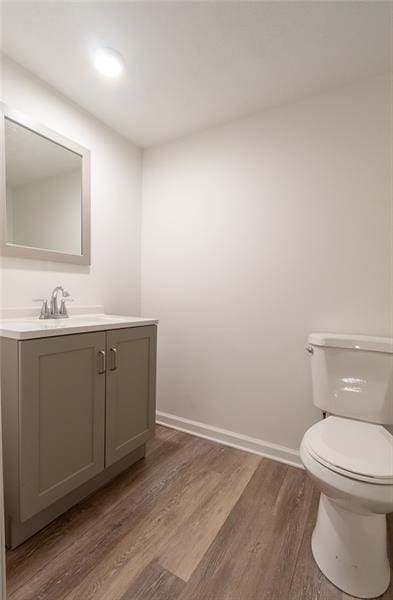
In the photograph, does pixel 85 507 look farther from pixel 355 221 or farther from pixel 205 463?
pixel 355 221

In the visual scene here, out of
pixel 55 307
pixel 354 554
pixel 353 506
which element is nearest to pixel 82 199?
pixel 55 307

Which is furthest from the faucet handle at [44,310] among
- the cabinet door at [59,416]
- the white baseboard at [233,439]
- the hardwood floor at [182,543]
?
the white baseboard at [233,439]

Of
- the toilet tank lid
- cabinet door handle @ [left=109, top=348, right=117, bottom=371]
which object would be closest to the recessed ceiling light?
cabinet door handle @ [left=109, top=348, right=117, bottom=371]

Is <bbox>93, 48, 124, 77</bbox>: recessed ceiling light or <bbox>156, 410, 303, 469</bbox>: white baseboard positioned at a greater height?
<bbox>93, 48, 124, 77</bbox>: recessed ceiling light

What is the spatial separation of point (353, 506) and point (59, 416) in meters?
1.16

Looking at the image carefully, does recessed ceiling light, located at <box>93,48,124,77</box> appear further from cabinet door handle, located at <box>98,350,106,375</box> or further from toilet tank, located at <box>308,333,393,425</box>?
toilet tank, located at <box>308,333,393,425</box>

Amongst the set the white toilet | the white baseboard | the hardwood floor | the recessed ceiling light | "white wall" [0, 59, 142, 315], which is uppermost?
the recessed ceiling light

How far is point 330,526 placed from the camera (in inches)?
43.6

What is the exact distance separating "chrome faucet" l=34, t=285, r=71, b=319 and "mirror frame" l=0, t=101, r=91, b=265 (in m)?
0.19

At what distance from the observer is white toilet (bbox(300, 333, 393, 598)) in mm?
967

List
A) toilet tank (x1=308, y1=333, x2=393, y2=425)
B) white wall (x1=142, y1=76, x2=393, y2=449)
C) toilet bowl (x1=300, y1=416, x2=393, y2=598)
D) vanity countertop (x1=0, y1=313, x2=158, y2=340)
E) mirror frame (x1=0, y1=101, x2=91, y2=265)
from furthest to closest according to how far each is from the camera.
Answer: white wall (x1=142, y1=76, x2=393, y2=449)
mirror frame (x1=0, y1=101, x2=91, y2=265)
toilet tank (x1=308, y1=333, x2=393, y2=425)
vanity countertop (x1=0, y1=313, x2=158, y2=340)
toilet bowl (x1=300, y1=416, x2=393, y2=598)

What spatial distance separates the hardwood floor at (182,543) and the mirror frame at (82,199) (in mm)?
1297

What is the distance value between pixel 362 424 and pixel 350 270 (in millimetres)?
786

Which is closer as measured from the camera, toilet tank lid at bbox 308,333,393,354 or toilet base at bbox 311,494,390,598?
toilet base at bbox 311,494,390,598
